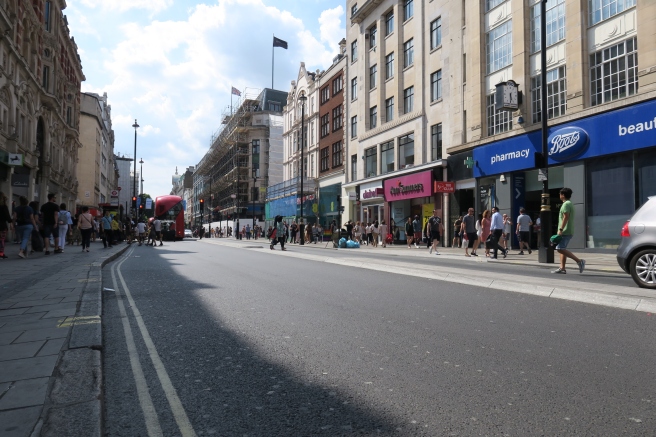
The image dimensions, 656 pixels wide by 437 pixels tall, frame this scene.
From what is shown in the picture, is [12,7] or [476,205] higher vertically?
[12,7]

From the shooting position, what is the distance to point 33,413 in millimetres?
2564

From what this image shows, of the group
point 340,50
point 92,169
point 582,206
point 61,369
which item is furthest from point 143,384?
point 92,169

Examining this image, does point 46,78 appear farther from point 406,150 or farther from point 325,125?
point 406,150

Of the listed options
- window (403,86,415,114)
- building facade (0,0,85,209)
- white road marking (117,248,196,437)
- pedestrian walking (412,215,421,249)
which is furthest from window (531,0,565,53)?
building facade (0,0,85,209)

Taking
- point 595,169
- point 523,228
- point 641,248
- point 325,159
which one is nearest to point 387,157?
point 325,159

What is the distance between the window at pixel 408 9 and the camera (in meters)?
32.1

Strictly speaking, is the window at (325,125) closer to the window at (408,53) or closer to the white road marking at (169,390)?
the window at (408,53)

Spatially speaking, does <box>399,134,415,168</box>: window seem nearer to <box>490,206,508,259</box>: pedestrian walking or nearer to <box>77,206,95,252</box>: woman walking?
<box>490,206,508,259</box>: pedestrian walking

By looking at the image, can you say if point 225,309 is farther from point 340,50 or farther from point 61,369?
point 340,50

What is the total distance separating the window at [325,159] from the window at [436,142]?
17534 mm

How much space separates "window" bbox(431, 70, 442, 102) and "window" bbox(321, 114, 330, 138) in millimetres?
17808

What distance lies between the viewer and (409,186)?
101 feet

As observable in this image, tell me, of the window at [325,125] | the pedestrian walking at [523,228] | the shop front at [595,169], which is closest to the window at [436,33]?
the shop front at [595,169]

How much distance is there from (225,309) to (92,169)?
61.7 metres
